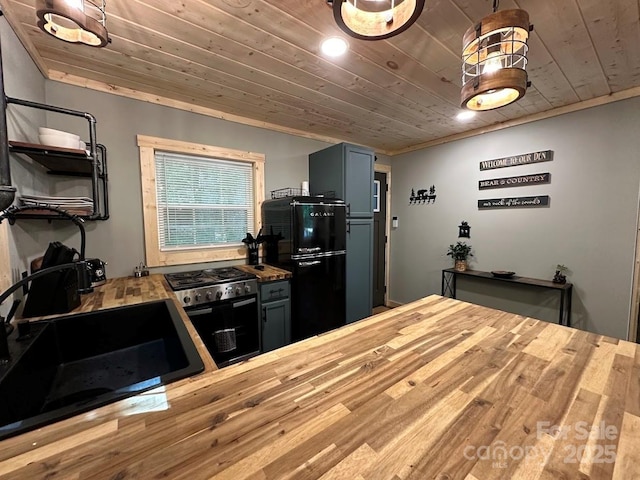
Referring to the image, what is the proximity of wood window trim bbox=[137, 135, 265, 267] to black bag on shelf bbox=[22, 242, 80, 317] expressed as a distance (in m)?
1.03

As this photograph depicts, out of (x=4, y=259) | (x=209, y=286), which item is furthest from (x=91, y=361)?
(x=209, y=286)

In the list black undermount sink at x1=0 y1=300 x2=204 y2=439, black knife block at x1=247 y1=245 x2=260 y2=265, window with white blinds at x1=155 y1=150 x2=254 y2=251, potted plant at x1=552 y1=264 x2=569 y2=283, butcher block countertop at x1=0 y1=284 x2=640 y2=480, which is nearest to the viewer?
butcher block countertop at x1=0 y1=284 x2=640 y2=480

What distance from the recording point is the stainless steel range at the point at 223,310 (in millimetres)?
1998

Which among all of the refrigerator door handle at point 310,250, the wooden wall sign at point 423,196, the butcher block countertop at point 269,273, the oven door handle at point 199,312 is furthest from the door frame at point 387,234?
the oven door handle at point 199,312

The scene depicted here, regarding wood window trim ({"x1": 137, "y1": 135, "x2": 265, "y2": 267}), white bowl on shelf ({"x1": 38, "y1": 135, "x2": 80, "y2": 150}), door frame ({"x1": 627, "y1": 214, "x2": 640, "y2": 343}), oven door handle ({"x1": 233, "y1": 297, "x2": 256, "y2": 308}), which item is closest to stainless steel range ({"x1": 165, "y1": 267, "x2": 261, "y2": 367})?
oven door handle ({"x1": 233, "y1": 297, "x2": 256, "y2": 308})

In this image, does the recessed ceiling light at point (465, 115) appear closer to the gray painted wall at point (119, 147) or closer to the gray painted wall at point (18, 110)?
the gray painted wall at point (119, 147)

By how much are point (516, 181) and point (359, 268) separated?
6.66ft

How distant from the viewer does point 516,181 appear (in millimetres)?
2977

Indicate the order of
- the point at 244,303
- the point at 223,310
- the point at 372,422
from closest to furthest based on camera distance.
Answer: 1. the point at 372,422
2. the point at 223,310
3. the point at 244,303

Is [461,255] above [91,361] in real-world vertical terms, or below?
above

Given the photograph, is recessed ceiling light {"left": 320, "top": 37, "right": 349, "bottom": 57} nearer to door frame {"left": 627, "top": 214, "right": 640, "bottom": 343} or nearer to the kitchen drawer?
the kitchen drawer

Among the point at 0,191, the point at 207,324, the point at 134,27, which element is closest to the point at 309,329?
the point at 207,324

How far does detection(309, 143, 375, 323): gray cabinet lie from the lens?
292 centimetres

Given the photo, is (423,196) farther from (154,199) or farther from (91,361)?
(91,361)
